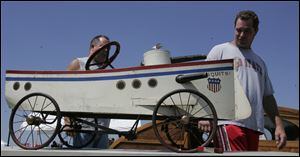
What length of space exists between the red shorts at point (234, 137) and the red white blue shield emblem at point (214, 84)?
0.42 metres

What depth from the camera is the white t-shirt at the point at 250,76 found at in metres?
2.71

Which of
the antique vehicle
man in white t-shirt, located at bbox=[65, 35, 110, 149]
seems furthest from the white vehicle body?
man in white t-shirt, located at bbox=[65, 35, 110, 149]

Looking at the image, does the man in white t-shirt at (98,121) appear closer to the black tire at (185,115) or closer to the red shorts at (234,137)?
the black tire at (185,115)

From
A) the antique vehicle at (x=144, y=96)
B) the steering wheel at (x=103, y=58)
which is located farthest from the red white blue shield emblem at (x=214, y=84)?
the steering wheel at (x=103, y=58)

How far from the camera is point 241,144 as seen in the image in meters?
2.73

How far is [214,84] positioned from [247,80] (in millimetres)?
371

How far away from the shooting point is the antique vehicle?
247 cm

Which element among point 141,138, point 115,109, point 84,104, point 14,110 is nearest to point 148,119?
point 115,109

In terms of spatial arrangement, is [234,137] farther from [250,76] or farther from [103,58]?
[103,58]

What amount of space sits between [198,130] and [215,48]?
727 millimetres

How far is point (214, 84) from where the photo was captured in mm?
2479

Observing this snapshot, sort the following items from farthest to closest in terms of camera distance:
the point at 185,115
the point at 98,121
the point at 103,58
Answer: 1. the point at 98,121
2. the point at 103,58
3. the point at 185,115

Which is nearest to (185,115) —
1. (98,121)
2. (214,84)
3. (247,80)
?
(214,84)

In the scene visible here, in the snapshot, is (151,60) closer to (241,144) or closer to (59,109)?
(59,109)
